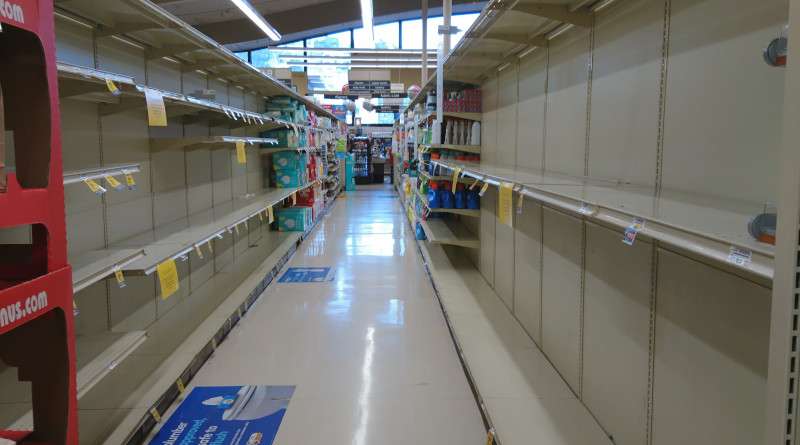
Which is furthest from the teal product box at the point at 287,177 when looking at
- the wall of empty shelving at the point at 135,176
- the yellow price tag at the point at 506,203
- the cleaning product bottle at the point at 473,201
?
the yellow price tag at the point at 506,203

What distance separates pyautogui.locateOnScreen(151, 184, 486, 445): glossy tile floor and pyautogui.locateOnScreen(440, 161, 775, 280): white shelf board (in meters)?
1.36

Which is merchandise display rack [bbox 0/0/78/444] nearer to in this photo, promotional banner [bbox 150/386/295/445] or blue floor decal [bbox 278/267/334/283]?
promotional banner [bbox 150/386/295/445]

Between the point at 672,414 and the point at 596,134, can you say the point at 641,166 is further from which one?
the point at 672,414

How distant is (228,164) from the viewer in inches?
223

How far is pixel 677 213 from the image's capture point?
1.31m

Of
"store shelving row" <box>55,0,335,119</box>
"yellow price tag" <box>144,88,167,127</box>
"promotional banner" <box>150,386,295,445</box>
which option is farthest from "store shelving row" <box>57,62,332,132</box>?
"promotional banner" <box>150,386,295,445</box>

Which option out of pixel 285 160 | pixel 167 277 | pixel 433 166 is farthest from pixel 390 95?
pixel 167 277

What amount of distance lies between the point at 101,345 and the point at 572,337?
2246 millimetres

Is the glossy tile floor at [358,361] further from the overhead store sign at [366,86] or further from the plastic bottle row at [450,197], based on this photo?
the overhead store sign at [366,86]

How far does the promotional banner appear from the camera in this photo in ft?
8.24

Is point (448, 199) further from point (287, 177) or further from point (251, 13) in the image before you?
point (251, 13)

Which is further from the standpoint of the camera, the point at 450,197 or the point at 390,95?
the point at 390,95

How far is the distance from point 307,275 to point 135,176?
8.73 feet

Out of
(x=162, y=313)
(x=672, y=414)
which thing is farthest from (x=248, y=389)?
(x=672, y=414)
